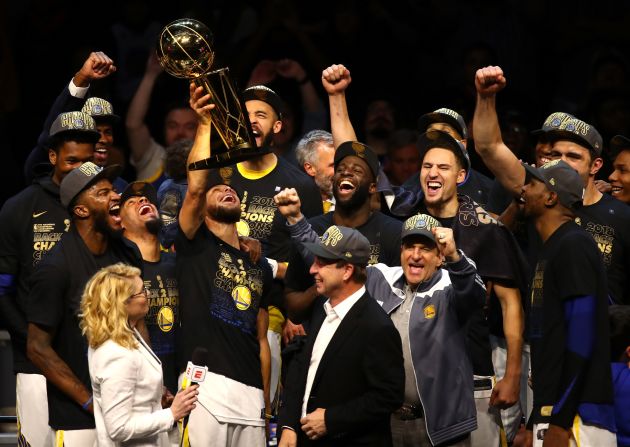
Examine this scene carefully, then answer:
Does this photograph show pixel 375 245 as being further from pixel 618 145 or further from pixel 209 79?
pixel 618 145

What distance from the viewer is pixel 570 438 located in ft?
20.4

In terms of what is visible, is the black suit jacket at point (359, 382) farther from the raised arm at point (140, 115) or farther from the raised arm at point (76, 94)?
the raised arm at point (140, 115)

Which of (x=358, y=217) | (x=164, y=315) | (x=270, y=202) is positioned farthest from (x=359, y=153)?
(x=164, y=315)

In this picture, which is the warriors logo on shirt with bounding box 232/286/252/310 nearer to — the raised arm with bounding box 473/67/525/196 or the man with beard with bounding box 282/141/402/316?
the man with beard with bounding box 282/141/402/316

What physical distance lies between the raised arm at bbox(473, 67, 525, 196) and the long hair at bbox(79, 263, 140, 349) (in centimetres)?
205

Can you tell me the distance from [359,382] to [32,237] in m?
2.14

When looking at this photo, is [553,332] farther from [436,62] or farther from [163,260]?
[436,62]

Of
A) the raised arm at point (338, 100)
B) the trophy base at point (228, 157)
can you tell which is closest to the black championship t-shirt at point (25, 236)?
the trophy base at point (228, 157)

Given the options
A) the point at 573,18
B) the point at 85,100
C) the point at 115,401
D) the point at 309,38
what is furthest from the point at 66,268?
the point at 573,18

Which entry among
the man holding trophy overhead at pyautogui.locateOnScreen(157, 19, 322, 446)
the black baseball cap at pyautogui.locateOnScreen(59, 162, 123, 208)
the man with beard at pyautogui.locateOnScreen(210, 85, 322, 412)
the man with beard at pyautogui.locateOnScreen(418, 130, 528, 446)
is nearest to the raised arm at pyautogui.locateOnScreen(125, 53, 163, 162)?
the man with beard at pyautogui.locateOnScreen(210, 85, 322, 412)

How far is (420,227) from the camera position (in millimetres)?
6816

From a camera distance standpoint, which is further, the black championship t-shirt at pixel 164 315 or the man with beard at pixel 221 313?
the black championship t-shirt at pixel 164 315

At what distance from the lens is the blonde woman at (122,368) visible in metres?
6.07

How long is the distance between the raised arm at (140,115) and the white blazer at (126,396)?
381 centimetres
